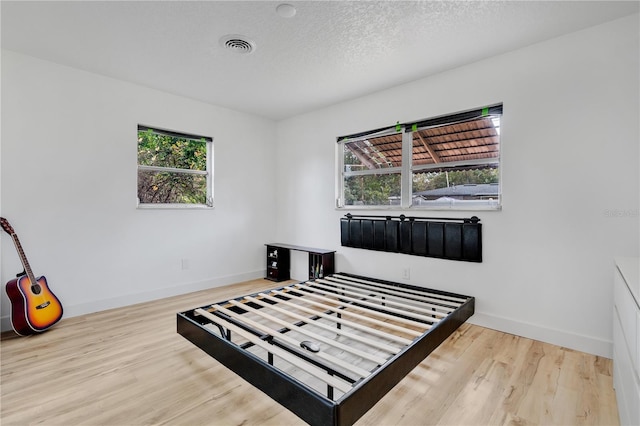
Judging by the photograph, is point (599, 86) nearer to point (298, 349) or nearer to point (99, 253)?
point (298, 349)

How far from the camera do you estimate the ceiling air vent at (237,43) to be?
2400 millimetres

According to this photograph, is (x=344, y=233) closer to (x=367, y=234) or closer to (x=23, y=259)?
(x=367, y=234)

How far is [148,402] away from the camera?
5.49 feet

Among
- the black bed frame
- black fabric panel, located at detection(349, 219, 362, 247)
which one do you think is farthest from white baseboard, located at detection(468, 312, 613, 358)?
black fabric panel, located at detection(349, 219, 362, 247)

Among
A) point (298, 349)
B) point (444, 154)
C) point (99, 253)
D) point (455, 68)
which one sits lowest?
point (298, 349)

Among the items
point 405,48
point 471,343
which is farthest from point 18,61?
point 471,343

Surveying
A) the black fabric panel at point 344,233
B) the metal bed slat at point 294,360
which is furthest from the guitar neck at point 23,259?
the black fabric panel at point 344,233

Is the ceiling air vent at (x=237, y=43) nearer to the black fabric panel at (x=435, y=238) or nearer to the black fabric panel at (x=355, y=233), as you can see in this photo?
the black fabric panel at (x=355, y=233)

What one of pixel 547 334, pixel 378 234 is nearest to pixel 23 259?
pixel 378 234

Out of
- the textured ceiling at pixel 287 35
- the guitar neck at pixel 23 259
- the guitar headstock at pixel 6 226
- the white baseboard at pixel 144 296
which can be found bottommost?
the white baseboard at pixel 144 296

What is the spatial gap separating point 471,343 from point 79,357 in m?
2.80

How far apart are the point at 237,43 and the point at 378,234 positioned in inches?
88.2

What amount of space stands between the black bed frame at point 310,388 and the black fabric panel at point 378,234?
4.41 ft

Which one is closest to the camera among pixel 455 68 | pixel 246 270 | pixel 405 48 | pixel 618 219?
pixel 618 219
